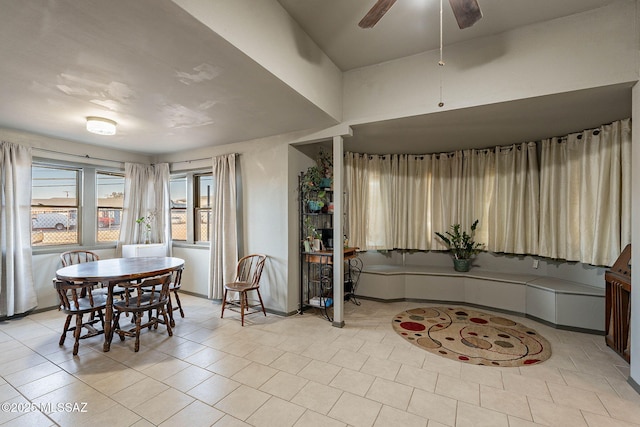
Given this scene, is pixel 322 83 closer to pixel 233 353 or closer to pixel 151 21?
pixel 151 21

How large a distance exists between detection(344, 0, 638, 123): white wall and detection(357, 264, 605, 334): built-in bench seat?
2.43m

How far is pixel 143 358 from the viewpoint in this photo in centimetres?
273

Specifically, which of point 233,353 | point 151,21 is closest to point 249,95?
point 151,21

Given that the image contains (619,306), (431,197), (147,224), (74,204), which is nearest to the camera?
(619,306)

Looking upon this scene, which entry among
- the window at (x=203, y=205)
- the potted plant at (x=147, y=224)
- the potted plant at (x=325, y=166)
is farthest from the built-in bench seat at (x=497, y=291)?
the potted plant at (x=147, y=224)

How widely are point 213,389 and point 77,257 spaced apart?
3.57 m

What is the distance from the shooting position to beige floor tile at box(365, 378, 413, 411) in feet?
6.73

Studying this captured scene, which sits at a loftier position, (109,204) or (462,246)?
(109,204)

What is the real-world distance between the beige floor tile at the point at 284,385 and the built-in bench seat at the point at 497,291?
2.43 metres

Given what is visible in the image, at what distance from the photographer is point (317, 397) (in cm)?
213

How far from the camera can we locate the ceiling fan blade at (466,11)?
1638mm

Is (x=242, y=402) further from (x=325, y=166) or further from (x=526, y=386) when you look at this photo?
(x=325, y=166)

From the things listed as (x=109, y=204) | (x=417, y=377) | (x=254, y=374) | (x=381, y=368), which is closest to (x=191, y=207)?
(x=109, y=204)

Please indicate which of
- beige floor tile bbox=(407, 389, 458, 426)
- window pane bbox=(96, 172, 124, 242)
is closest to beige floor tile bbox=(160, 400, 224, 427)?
beige floor tile bbox=(407, 389, 458, 426)
